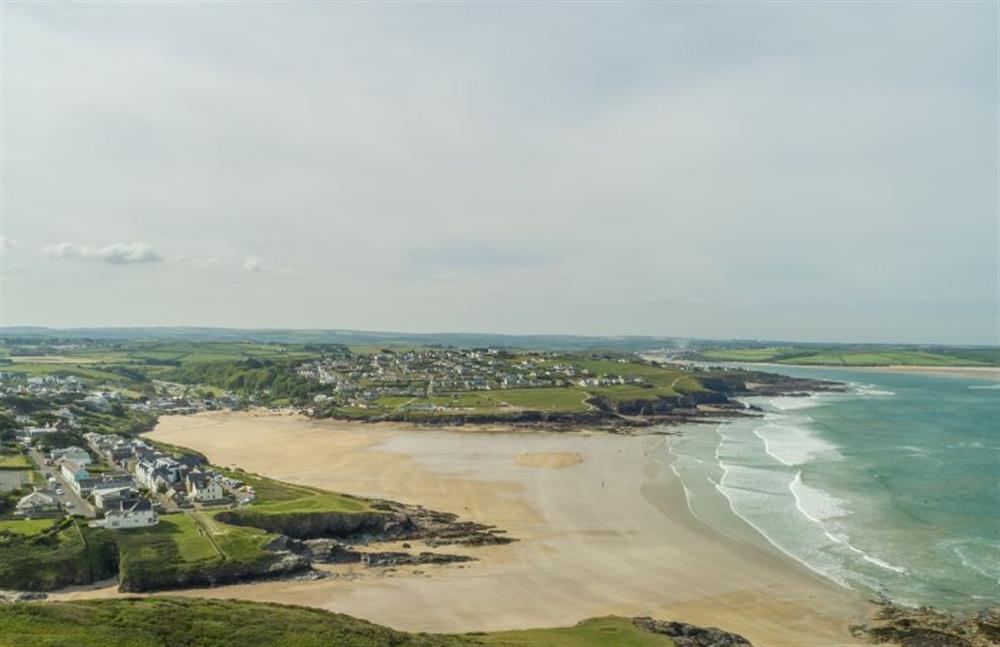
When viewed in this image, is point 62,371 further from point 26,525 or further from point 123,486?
point 26,525

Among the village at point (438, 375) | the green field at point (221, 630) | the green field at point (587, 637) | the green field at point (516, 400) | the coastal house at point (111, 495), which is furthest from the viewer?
the village at point (438, 375)

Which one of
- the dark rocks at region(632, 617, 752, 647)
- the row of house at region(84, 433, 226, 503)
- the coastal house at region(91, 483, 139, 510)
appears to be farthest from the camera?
the row of house at region(84, 433, 226, 503)

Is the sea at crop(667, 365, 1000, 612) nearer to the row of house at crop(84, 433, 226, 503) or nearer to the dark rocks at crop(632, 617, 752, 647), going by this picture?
the dark rocks at crop(632, 617, 752, 647)

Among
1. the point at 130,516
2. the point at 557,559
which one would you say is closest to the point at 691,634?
the point at 557,559

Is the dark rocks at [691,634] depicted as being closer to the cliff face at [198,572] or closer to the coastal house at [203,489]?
the cliff face at [198,572]

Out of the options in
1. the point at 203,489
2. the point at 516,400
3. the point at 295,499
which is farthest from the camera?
the point at 516,400

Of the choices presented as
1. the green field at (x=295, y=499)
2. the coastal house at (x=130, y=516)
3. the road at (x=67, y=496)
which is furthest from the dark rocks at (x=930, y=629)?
the road at (x=67, y=496)

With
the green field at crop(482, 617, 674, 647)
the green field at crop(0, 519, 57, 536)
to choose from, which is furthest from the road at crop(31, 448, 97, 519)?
the green field at crop(482, 617, 674, 647)
